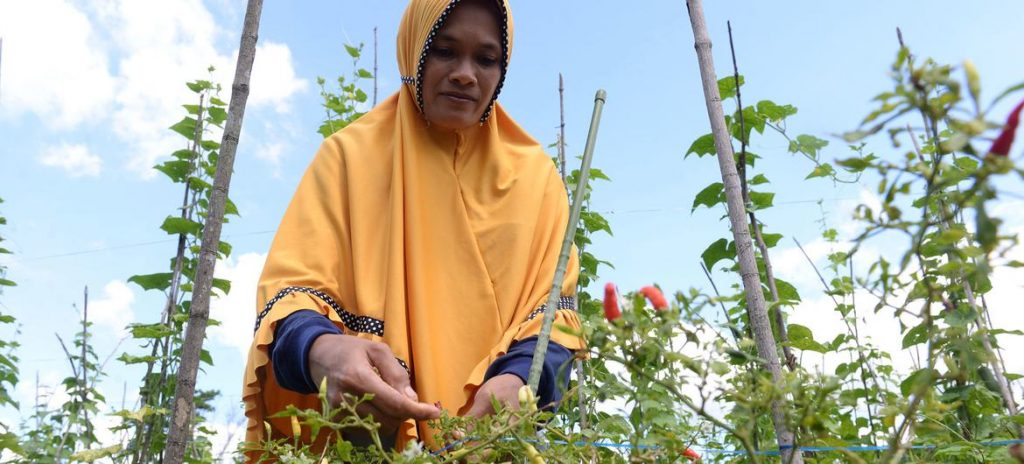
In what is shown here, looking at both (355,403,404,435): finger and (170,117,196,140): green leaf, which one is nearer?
(355,403,404,435): finger

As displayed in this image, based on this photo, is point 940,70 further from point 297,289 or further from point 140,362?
point 140,362

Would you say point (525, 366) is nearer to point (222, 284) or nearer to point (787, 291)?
point (787, 291)

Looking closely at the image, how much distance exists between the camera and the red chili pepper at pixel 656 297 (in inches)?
26.2

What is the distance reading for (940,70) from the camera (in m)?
0.55

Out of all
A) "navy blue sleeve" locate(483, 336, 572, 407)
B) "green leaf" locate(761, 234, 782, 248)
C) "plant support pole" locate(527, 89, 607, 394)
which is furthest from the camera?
"green leaf" locate(761, 234, 782, 248)

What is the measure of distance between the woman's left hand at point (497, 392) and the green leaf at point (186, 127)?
2.35 meters

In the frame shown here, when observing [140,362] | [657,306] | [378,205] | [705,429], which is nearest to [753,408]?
[657,306]

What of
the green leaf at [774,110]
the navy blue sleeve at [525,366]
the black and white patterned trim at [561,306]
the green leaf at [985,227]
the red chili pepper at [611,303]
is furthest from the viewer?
the green leaf at [774,110]

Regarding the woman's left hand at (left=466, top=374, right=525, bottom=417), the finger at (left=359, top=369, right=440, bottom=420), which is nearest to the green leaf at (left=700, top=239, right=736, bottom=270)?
the woman's left hand at (left=466, top=374, right=525, bottom=417)

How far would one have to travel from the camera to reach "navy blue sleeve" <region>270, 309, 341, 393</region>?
1.39 meters

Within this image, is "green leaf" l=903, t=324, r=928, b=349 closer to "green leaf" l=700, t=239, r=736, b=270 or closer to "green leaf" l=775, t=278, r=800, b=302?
"green leaf" l=775, t=278, r=800, b=302

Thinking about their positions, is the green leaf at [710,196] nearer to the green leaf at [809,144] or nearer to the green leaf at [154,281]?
the green leaf at [809,144]

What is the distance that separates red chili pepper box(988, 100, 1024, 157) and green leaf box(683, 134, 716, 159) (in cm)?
176

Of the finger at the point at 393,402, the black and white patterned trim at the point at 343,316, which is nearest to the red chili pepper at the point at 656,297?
the finger at the point at 393,402
